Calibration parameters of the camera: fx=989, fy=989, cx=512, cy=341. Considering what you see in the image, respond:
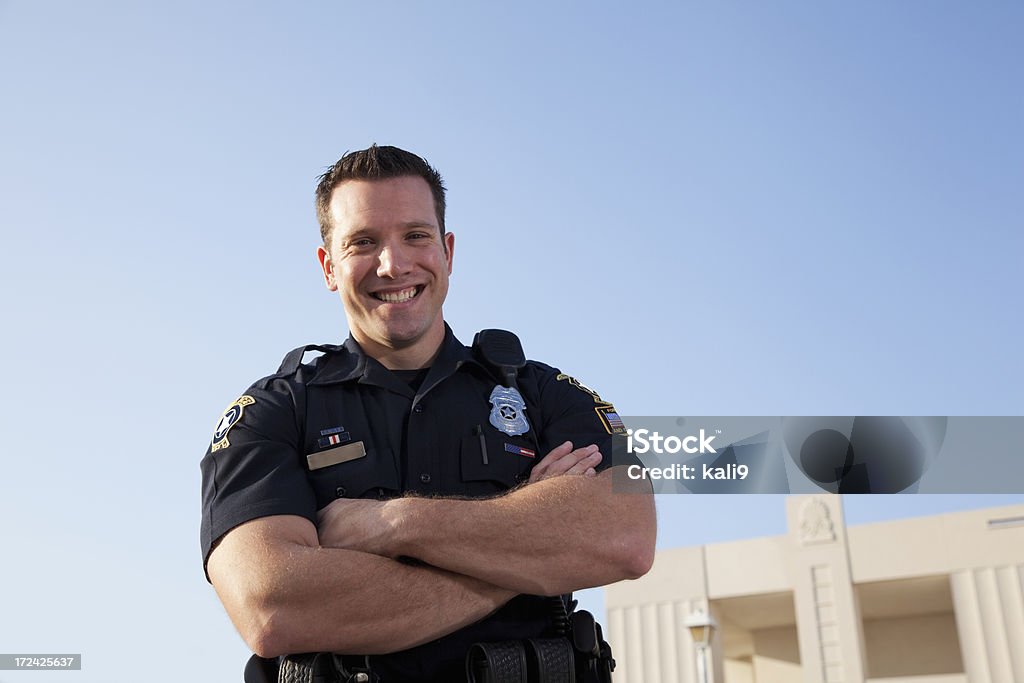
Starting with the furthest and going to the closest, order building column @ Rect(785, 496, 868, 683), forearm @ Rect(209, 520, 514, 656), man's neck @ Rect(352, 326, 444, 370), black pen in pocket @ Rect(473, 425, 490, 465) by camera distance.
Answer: building column @ Rect(785, 496, 868, 683)
man's neck @ Rect(352, 326, 444, 370)
black pen in pocket @ Rect(473, 425, 490, 465)
forearm @ Rect(209, 520, 514, 656)

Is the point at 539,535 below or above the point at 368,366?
below

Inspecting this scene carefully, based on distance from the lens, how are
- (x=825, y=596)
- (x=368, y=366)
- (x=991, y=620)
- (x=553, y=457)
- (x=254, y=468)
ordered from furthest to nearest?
(x=825, y=596) < (x=991, y=620) < (x=368, y=366) < (x=553, y=457) < (x=254, y=468)

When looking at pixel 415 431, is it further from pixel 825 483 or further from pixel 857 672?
pixel 857 672

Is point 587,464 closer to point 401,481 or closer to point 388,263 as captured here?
point 401,481

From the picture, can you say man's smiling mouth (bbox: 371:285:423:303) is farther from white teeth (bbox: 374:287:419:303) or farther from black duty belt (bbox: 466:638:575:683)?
black duty belt (bbox: 466:638:575:683)

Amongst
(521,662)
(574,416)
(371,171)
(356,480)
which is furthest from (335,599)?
(371,171)

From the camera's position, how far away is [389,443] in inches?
118

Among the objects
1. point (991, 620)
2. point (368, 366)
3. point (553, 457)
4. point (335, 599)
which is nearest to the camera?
point (335, 599)

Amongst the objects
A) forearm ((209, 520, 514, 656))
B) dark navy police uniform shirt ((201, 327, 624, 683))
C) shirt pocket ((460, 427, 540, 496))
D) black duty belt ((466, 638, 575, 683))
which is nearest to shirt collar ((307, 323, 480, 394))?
dark navy police uniform shirt ((201, 327, 624, 683))

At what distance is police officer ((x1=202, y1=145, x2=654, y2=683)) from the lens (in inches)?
103

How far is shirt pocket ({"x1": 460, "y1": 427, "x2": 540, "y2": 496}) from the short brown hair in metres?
0.79

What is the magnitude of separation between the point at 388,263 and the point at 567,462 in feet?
2.77

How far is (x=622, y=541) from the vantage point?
2.89 m

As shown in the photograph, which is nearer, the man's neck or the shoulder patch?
the shoulder patch
